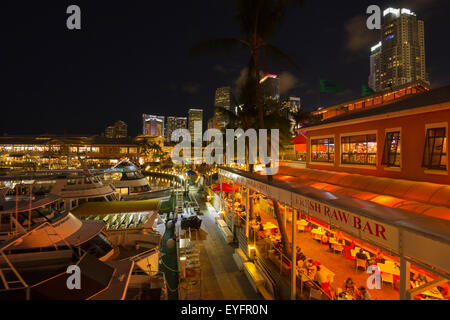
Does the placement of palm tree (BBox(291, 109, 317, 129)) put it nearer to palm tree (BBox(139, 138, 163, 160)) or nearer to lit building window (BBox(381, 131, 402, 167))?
lit building window (BBox(381, 131, 402, 167))

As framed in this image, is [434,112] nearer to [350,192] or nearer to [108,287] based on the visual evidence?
[350,192]

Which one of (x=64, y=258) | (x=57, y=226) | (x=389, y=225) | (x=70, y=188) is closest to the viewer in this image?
(x=389, y=225)

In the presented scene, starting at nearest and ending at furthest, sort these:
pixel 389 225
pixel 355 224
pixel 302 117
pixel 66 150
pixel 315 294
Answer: pixel 389 225, pixel 355 224, pixel 315 294, pixel 302 117, pixel 66 150

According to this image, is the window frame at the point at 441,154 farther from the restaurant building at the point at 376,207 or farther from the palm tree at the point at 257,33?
the palm tree at the point at 257,33

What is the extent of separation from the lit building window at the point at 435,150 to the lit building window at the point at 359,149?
235cm

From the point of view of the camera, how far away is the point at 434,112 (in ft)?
27.6

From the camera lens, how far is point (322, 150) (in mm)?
15047

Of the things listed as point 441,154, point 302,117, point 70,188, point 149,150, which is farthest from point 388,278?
point 149,150

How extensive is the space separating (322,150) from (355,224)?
11.3m

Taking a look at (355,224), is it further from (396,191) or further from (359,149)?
(359,149)

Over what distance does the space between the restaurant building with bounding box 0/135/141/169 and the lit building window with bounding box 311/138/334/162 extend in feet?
239

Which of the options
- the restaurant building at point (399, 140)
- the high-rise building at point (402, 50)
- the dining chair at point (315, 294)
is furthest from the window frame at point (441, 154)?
the high-rise building at point (402, 50)

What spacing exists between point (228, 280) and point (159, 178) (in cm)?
5453
